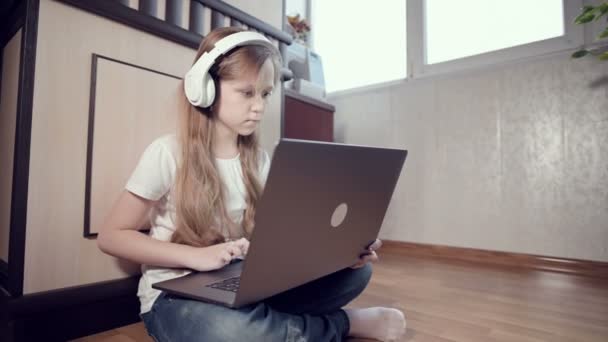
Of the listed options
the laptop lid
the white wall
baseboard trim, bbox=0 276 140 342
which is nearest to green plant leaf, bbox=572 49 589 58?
the white wall

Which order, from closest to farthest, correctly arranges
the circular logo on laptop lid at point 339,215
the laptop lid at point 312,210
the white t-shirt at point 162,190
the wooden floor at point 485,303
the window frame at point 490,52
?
the laptop lid at point 312,210 → the circular logo on laptop lid at point 339,215 → the white t-shirt at point 162,190 → the wooden floor at point 485,303 → the window frame at point 490,52

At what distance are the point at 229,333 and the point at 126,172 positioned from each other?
508 mm

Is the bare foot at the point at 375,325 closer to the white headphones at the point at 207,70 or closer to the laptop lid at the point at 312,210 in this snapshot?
the laptop lid at the point at 312,210

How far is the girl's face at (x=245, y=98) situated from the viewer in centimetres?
71

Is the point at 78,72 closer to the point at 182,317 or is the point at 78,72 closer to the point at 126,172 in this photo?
the point at 126,172

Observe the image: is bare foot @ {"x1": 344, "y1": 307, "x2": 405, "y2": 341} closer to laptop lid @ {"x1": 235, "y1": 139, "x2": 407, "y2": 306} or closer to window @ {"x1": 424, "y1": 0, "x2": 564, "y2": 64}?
laptop lid @ {"x1": 235, "y1": 139, "x2": 407, "y2": 306}

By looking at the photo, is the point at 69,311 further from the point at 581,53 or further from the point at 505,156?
the point at 581,53

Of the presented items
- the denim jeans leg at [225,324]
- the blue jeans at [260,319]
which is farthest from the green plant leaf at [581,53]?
the denim jeans leg at [225,324]

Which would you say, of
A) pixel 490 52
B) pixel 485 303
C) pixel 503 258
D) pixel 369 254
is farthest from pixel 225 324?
pixel 490 52

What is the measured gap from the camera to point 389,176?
1.98 feet

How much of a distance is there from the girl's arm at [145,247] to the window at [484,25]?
172cm

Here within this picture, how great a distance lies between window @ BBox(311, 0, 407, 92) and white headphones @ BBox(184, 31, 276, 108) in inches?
59.5

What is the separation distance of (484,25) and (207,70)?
5.40ft

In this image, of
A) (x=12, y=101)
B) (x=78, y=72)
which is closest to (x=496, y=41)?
(x=78, y=72)
